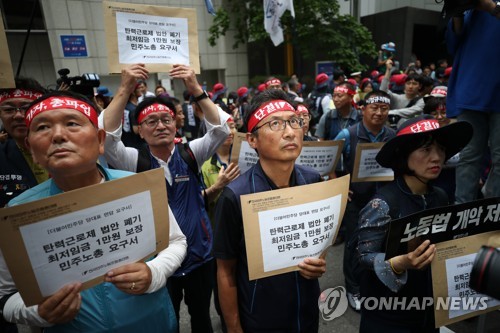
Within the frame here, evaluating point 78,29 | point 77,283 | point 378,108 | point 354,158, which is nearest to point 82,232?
point 77,283

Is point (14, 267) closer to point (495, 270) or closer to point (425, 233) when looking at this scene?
point (495, 270)

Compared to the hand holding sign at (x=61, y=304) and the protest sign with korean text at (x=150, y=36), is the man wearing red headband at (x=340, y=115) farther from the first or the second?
the hand holding sign at (x=61, y=304)

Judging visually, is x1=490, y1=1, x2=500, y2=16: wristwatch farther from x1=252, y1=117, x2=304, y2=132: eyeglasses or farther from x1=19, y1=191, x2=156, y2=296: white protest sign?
x1=19, y1=191, x2=156, y2=296: white protest sign

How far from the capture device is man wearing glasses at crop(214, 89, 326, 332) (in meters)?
1.64

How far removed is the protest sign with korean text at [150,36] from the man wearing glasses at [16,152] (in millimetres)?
877

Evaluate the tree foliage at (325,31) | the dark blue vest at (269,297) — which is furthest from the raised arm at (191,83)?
the tree foliage at (325,31)

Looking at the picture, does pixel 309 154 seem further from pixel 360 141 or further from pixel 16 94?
pixel 16 94

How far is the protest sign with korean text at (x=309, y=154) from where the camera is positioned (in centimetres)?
285

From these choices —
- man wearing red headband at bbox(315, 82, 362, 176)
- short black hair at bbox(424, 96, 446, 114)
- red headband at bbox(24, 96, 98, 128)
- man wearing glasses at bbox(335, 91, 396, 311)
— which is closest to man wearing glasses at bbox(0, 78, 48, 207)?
red headband at bbox(24, 96, 98, 128)

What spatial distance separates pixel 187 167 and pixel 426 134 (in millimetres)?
1767

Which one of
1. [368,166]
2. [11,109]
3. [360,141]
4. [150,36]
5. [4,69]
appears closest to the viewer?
[4,69]

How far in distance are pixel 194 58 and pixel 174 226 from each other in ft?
4.57

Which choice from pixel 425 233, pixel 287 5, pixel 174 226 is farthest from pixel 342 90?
pixel 287 5

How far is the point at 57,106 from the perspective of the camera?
4.49 ft
